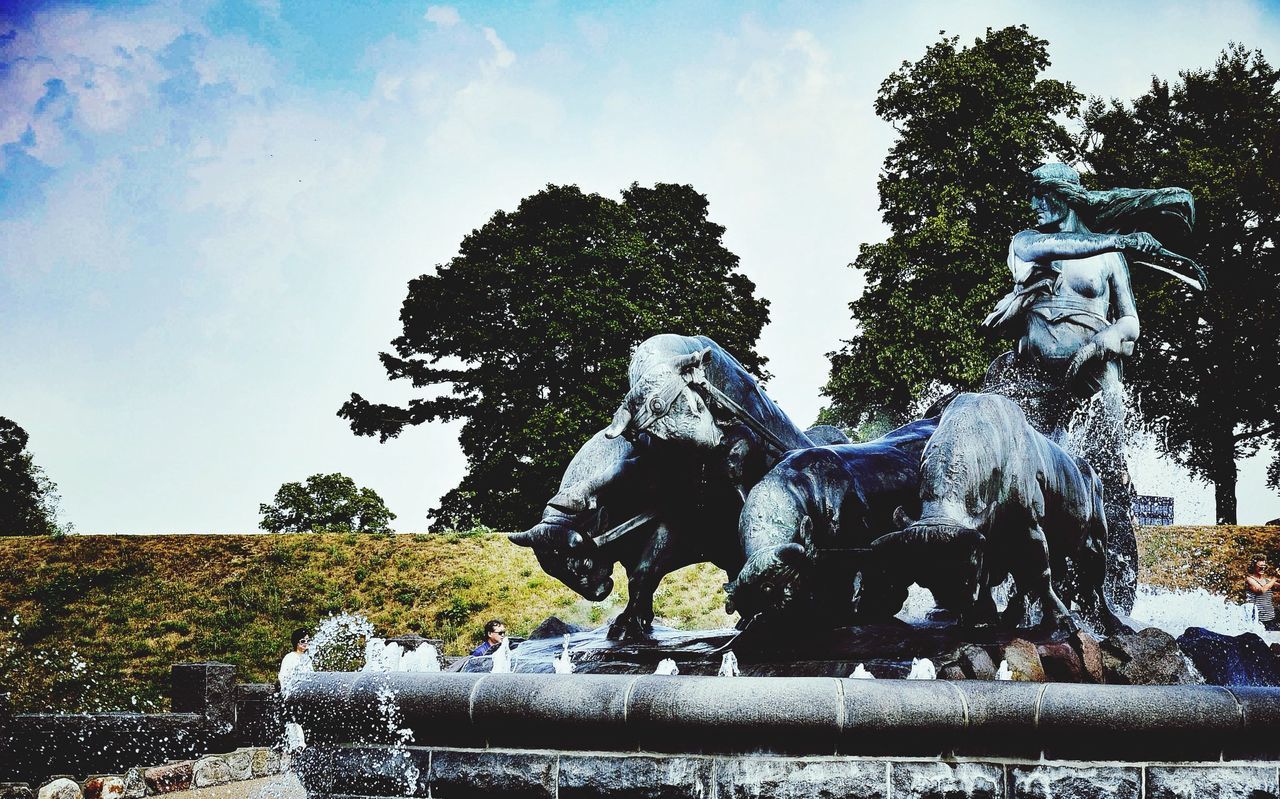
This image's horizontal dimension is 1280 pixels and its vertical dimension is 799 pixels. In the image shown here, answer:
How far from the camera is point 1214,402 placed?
Result: 27.2 meters

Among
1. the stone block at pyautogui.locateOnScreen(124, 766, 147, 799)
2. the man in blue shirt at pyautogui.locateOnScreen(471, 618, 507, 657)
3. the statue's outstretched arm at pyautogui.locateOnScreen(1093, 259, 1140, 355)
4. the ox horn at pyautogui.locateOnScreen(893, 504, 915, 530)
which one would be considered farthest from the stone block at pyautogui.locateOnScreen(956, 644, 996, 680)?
the stone block at pyautogui.locateOnScreen(124, 766, 147, 799)

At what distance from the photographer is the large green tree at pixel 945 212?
27078 mm

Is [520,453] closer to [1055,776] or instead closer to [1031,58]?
[1031,58]

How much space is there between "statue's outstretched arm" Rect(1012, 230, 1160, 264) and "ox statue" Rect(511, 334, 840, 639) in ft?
7.95

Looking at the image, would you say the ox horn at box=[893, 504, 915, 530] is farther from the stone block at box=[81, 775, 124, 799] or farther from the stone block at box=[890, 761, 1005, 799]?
the stone block at box=[81, 775, 124, 799]

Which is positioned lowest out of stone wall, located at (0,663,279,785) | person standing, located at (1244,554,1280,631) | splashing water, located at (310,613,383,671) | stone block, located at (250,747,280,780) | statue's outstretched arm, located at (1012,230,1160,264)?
stone block, located at (250,747,280,780)

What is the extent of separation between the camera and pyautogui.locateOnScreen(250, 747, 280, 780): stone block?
475 inches

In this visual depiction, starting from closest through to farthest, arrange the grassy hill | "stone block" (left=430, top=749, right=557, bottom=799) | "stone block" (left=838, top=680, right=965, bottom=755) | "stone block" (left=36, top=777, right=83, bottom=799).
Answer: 1. "stone block" (left=838, top=680, right=965, bottom=755)
2. "stone block" (left=430, top=749, right=557, bottom=799)
3. "stone block" (left=36, top=777, right=83, bottom=799)
4. the grassy hill

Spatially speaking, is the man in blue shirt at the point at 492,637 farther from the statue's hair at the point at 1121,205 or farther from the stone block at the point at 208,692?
the statue's hair at the point at 1121,205

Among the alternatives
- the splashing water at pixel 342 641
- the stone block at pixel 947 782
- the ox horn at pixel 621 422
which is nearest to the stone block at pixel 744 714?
the stone block at pixel 947 782

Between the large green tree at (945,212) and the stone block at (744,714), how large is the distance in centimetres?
2304

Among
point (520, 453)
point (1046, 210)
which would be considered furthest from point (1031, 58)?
point (1046, 210)

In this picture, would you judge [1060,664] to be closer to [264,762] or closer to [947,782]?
[947,782]

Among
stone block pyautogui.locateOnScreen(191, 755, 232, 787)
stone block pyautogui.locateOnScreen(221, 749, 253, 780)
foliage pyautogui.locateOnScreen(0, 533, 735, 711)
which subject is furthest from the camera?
foliage pyautogui.locateOnScreen(0, 533, 735, 711)
